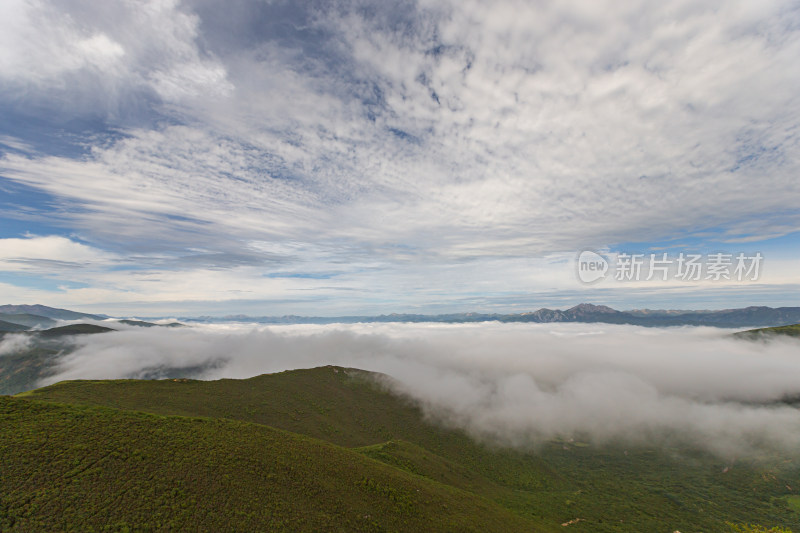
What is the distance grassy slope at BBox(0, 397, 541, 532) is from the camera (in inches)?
1801

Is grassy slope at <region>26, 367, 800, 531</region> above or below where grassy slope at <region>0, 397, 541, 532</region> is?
below

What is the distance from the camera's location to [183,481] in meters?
56.0

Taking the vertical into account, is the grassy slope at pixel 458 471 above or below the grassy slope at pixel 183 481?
below

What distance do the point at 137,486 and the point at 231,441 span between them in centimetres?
2367

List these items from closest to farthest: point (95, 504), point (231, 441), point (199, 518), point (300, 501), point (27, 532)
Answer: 1. point (27, 532)
2. point (95, 504)
3. point (199, 518)
4. point (300, 501)
5. point (231, 441)

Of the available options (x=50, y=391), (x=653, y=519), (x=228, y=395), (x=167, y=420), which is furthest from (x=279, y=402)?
(x=653, y=519)

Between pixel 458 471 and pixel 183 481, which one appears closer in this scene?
pixel 183 481

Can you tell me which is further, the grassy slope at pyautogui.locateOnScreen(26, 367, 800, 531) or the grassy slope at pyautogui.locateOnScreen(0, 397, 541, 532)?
the grassy slope at pyautogui.locateOnScreen(26, 367, 800, 531)

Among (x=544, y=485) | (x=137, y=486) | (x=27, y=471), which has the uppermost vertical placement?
(x=27, y=471)

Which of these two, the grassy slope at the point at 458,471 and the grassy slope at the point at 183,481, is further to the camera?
the grassy slope at the point at 458,471

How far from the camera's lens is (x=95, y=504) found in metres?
45.9

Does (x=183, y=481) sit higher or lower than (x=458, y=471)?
higher

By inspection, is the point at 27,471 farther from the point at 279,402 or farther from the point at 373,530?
the point at 279,402

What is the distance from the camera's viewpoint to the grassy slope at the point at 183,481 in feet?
150
